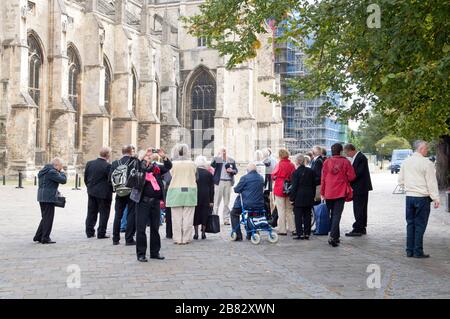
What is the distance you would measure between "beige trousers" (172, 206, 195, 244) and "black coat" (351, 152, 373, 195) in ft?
11.4

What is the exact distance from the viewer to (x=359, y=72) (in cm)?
1062

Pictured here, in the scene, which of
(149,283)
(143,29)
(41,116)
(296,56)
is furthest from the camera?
(296,56)

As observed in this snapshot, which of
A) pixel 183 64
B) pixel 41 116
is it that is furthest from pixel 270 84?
pixel 41 116

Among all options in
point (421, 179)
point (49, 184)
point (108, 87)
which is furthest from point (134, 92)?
point (421, 179)

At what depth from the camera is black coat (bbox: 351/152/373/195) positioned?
11.4 meters

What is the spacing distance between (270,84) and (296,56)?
569 inches

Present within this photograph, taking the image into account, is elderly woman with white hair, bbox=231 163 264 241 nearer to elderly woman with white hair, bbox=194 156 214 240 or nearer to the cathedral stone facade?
elderly woman with white hair, bbox=194 156 214 240

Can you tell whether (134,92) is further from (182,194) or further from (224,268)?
(224,268)

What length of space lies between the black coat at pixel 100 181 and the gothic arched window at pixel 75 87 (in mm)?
26515

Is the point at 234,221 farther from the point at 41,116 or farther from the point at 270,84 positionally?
the point at 270,84

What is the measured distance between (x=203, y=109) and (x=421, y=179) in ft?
129

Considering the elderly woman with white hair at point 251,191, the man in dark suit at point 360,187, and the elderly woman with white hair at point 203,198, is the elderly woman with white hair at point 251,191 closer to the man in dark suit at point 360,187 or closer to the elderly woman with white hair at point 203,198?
the elderly woman with white hair at point 203,198

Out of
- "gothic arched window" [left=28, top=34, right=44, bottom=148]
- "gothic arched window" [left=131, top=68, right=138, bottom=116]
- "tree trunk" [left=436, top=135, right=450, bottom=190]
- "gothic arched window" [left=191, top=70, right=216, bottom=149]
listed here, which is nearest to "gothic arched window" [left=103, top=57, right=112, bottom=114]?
"gothic arched window" [left=131, top=68, right=138, bottom=116]

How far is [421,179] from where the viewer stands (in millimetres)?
8820
